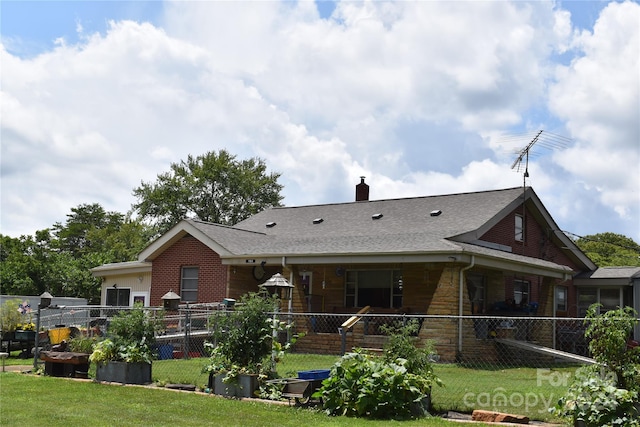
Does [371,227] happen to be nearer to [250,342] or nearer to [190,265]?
[190,265]

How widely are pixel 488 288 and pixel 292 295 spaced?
6.17 meters

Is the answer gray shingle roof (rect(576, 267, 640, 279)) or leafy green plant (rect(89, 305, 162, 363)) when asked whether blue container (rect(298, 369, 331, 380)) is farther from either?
gray shingle roof (rect(576, 267, 640, 279))

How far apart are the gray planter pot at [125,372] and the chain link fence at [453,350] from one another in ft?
1.07

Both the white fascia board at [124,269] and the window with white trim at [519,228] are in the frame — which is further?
the white fascia board at [124,269]

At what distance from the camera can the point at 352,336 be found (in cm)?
1839

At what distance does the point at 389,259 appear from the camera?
723 inches

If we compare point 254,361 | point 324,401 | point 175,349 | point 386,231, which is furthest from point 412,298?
point 324,401

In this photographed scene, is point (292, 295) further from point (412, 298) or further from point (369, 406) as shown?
point (369, 406)

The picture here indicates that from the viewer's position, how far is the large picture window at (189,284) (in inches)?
915

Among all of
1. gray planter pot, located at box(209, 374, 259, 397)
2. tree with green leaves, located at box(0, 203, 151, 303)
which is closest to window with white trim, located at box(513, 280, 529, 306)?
gray planter pot, located at box(209, 374, 259, 397)

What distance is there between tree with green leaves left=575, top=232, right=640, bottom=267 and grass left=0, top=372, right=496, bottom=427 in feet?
134

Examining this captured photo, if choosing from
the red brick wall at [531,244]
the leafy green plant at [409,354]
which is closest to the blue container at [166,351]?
the leafy green plant at [409,354]

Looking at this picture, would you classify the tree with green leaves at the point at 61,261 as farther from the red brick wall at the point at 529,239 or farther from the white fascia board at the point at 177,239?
the red brick wall at the point at 529,239

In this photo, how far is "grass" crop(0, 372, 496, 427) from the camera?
823 cm
